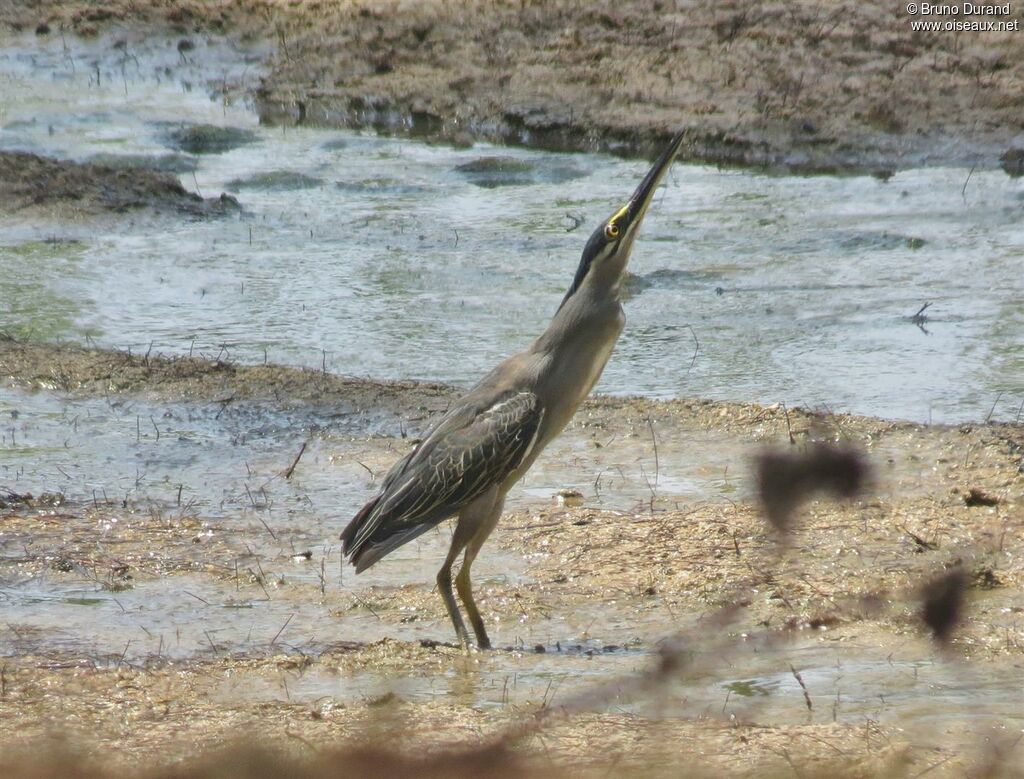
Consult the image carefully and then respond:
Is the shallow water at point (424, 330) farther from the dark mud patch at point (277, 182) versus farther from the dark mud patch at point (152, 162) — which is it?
the dark mud patch at point (152, 162)

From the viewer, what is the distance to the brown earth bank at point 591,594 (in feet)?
12.9

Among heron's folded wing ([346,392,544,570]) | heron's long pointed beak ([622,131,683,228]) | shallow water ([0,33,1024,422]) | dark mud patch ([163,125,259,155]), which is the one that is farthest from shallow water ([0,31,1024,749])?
heron's long pointed beak ([622,131,683,228])

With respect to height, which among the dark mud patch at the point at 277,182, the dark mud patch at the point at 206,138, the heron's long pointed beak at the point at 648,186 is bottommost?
the dark mud patch at the point at 206,138

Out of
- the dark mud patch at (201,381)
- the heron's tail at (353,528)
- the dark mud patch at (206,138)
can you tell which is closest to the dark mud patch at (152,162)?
the dark mud patch at (206,138)

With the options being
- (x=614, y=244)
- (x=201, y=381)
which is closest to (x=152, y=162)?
(x=201, y=381)

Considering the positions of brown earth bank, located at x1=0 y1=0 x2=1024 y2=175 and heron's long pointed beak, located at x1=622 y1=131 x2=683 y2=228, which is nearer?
heron's long pointed beak, located at x1=622 y1=131 x2=683 y2=228

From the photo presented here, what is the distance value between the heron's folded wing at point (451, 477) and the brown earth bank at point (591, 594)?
0.37m

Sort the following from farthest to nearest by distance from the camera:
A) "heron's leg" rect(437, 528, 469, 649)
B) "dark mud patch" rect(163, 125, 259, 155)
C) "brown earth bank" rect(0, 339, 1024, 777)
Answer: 1. "dark mud patch" rect(163, 125, 259, 155)
2. "heron's leg" rect(437, 528, 469, 649)
3. "brown earth bank" rect(0, 339, 1024, 777)

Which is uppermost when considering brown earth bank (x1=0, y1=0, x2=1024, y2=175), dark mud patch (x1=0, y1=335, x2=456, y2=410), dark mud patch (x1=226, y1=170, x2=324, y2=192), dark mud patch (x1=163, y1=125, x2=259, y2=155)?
brown earth bank (x1=0, y1=0, x2=1024, y2=175)

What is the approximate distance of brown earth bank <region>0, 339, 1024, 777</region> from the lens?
395cm

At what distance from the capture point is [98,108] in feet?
52.6

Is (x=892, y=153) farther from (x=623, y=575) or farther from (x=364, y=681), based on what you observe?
(x=364, y=681)

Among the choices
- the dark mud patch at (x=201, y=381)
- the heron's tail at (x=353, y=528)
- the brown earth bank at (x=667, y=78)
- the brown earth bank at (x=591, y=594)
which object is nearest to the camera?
the brown earth bank at (x=591, y=594)

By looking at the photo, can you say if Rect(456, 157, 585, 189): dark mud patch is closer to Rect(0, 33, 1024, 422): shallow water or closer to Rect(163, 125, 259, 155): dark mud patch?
Rect(0, 33, 1024, 422): shallow water
